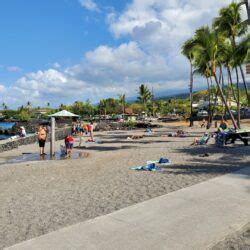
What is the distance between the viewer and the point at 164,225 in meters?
5.95

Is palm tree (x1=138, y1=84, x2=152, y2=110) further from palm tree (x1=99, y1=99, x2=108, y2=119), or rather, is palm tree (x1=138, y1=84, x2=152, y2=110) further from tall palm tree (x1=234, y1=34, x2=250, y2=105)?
tall palm tree (x1=234, y1=34, x2=250, y2=105)

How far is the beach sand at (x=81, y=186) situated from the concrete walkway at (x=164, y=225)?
50cm

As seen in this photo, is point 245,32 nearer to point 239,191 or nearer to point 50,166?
point 50,166

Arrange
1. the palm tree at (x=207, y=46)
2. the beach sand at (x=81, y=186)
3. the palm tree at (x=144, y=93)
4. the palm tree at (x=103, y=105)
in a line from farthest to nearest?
the palm tree at (x=103, y=105) → the palm tree at (x=144, y=93) → the palm tree at (x=207, y=46) → the beach sand at (x=81, y=186)

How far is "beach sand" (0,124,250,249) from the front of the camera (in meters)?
6.68

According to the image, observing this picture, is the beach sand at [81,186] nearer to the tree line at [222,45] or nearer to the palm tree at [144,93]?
the tree line at [222,45]

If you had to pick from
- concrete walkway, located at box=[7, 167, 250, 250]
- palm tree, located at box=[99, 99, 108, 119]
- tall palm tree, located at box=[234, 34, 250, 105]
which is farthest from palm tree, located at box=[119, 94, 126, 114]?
concrete walkway, located at box=[7, 167, 250, 250]

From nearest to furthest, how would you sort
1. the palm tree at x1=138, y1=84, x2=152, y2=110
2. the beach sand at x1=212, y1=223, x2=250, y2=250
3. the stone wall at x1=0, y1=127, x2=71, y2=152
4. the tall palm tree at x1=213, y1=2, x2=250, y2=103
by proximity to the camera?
the beach sand at x1=212, y1=223, x2=250, y2=250, the stone wall at x1=0, y1=127, x2=71, y2=152, the tall palm tree at x1=213, y1=2, x2=250, y2=103, the palm tree at x1=138, y1=84, x2=152, y2=110

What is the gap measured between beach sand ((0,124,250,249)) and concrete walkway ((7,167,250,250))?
0.50m

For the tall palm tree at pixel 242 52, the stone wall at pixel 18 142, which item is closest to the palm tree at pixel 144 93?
the stone wall at pixel 18 142

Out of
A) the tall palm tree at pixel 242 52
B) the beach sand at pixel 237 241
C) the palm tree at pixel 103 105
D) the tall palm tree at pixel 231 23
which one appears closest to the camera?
the beach sand at pixel 237 241

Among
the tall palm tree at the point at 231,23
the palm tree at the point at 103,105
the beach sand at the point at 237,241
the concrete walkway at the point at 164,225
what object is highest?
the tall palm tree at the point at 231,23

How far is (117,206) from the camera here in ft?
24.2

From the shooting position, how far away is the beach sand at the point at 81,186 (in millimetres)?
6680
